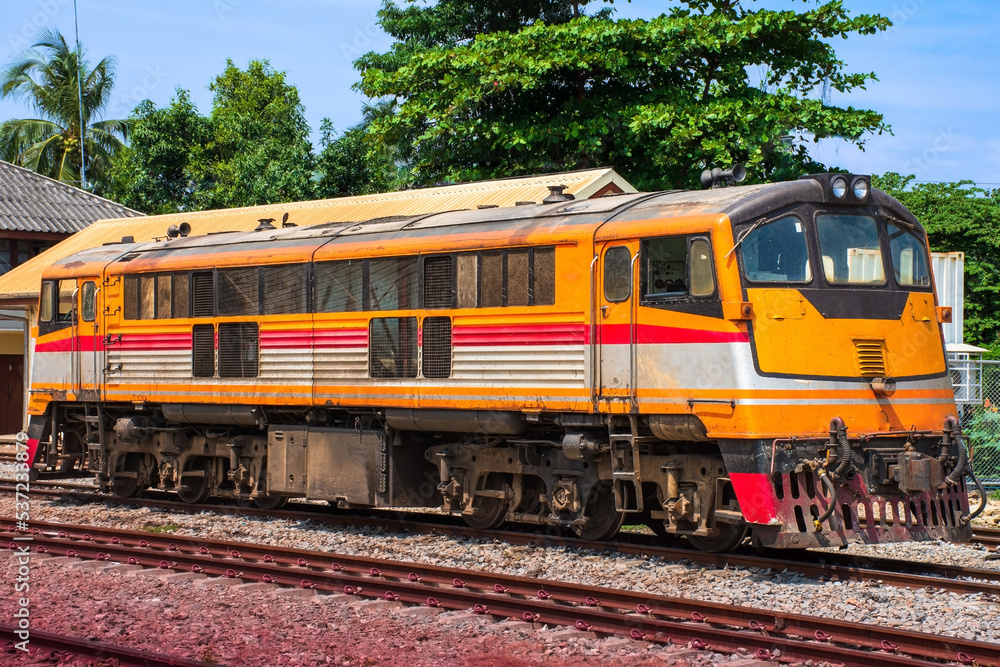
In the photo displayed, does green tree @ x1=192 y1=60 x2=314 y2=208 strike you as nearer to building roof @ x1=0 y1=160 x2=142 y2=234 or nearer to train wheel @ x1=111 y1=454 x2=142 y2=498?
building roof @ x1=0 y1=160 x2=142 y2=234

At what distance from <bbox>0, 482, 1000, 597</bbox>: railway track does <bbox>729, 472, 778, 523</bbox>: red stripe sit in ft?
2.62

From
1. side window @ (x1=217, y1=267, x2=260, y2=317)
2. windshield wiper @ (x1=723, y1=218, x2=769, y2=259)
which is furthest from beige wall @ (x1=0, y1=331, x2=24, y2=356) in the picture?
windshield wiper @ (x1=723, y1=218, x2=769, y2=259)

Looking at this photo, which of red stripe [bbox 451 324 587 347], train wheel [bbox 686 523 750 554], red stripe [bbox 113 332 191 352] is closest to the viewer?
train wheel [bbox 686 523 750 554]

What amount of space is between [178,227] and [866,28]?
48.9 feet

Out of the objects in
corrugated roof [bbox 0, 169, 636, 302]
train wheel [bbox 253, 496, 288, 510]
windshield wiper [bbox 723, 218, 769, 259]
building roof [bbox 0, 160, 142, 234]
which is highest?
building roof [bbox 0, 160, 142, 234]

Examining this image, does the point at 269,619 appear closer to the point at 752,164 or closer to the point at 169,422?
the point at 169,422

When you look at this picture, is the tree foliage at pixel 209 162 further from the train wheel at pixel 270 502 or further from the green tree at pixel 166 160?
the train wheel at pixel 270 502

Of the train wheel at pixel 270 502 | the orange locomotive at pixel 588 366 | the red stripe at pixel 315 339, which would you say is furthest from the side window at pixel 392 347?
the train wheel at pixel 270 502

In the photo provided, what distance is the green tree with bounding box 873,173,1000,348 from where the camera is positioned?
1895 inches

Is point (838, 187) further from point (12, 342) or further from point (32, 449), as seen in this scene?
point (12, 342)

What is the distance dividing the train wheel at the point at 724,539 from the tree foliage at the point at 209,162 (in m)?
22.3

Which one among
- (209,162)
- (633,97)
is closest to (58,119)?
(209,162)

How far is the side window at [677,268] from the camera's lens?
10039mm

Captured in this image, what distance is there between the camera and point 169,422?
608 inches
